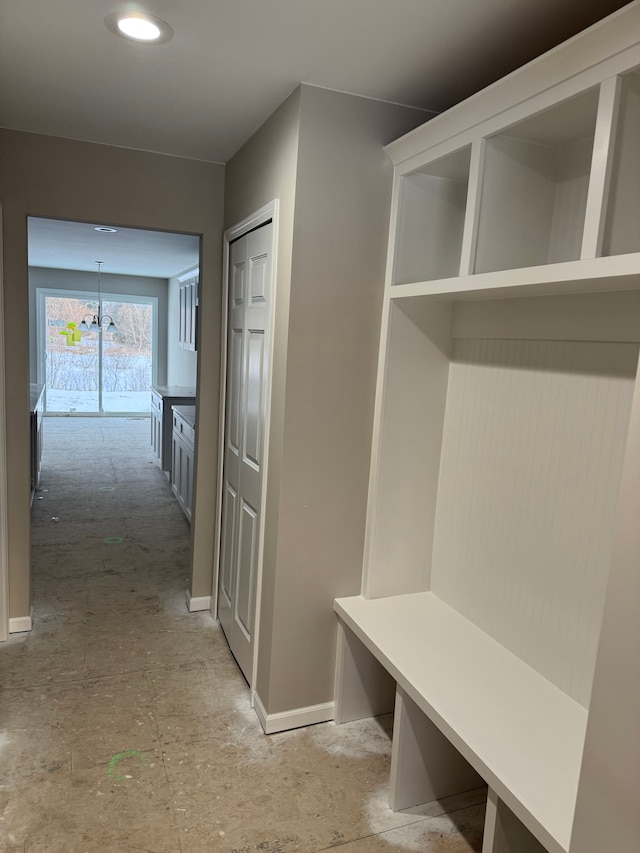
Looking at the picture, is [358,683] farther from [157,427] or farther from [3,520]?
[157,427]

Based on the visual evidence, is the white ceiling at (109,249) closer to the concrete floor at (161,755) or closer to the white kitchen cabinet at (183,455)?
the white kitchen cabinet at (183,455)

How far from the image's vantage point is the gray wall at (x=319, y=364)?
2.18 metres

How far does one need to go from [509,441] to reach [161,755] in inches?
68.5

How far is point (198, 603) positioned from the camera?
134 inches

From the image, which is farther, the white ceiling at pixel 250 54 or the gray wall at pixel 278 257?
the gray wall at pixel 278 257

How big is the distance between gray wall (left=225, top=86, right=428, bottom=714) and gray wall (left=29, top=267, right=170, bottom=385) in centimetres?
780

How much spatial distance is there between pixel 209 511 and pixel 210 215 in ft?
5.23

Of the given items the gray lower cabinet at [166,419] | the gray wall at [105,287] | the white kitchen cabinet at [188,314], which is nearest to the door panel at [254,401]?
the gray lower cabinet at [166,419]

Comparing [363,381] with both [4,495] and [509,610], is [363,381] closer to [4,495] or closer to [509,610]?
[509,610]

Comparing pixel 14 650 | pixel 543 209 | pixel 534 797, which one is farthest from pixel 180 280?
pixel 534 797

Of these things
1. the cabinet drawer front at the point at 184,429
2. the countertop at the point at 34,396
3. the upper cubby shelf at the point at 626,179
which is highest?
the upper cubby shelf at the point at 626,179

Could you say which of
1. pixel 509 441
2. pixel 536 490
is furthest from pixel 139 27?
pixel 536 490

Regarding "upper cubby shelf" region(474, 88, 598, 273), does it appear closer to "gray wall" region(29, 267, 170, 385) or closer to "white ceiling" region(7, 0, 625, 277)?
"white ceiling" region(7, 0, 625, 277)

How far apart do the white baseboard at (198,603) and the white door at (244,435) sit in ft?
0.76
